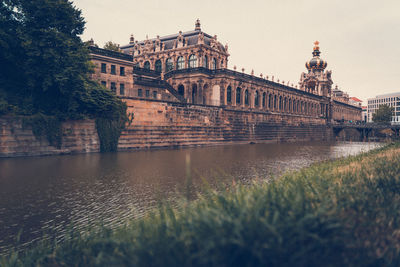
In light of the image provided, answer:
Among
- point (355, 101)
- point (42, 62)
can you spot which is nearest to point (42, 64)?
point (42, 62)

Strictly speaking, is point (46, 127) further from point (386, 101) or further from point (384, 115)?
point (386, 101)

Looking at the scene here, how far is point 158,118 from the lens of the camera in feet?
113

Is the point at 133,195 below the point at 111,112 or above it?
below

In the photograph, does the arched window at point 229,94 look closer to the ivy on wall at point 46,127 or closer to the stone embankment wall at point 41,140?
the stone embankment wall at point 41,140

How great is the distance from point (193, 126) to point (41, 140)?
65.3 feet

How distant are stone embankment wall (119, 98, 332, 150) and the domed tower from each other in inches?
1636

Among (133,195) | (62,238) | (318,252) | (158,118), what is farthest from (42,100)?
(318,252)

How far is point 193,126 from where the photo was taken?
1540 inches

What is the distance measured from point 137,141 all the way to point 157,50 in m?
45.2

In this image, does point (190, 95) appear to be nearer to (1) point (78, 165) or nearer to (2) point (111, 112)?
(2) point (111, 112)

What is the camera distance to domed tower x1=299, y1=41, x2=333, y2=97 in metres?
95.2

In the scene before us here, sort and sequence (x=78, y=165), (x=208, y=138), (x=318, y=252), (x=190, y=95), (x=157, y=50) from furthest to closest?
(x=157, y=50), (x=190, y=95), (x=208, y=138), (x=78, y=165), (x=318, y=252)

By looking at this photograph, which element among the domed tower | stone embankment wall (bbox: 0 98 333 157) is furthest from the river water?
the domed tower

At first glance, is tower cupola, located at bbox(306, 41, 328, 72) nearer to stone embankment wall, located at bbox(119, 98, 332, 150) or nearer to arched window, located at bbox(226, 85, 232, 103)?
stone embankment wall, located at bbox(119, 98, 332, 150)
